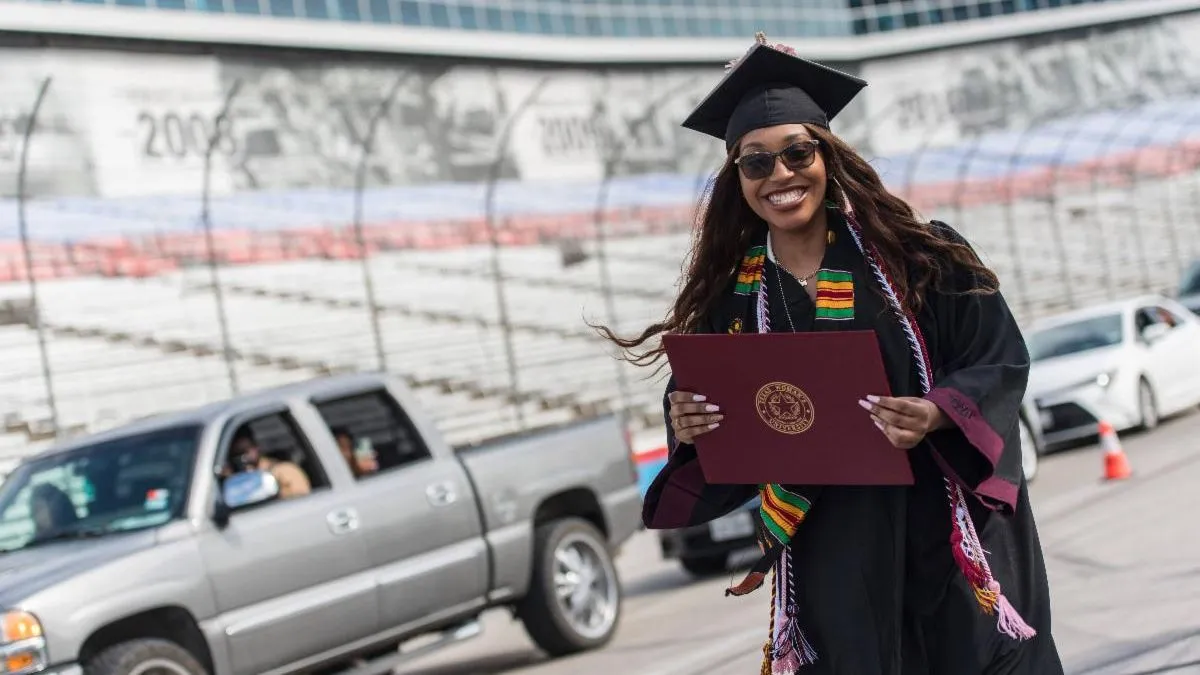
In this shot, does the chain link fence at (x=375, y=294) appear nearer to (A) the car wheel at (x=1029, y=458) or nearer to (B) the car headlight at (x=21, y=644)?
(A) the car wheel at (x=1029, y=458)

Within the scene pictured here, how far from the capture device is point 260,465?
912 cm

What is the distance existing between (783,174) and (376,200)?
1282 inches

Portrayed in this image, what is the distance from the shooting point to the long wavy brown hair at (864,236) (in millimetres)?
3699

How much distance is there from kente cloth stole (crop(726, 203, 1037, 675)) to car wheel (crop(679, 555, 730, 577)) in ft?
31.3

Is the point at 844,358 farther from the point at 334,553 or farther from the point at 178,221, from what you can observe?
the point at 178,221

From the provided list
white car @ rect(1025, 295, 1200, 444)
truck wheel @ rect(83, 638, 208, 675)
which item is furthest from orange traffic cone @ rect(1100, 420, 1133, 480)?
truck wheel @ rect(83, 638, 208, 675)

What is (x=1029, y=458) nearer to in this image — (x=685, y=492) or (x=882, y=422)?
(x=685, y=492)

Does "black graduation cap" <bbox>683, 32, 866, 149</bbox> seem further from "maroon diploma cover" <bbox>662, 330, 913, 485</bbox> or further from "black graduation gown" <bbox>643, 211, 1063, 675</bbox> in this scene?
"maroon diploma cover" <bbox>662, 330, 913, 485</bbox>

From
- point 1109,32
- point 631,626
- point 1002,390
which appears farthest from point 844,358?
point 1109,32

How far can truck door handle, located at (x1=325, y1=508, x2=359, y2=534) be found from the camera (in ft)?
29.4

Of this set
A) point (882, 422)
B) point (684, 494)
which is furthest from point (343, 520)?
point (882, 422)

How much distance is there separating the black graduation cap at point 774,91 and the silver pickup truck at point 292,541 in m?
4.79

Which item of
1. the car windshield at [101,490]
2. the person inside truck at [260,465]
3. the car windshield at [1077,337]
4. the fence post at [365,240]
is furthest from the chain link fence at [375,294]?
the car windshield at [101,490]

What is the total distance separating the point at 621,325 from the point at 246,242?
32.9 ft
